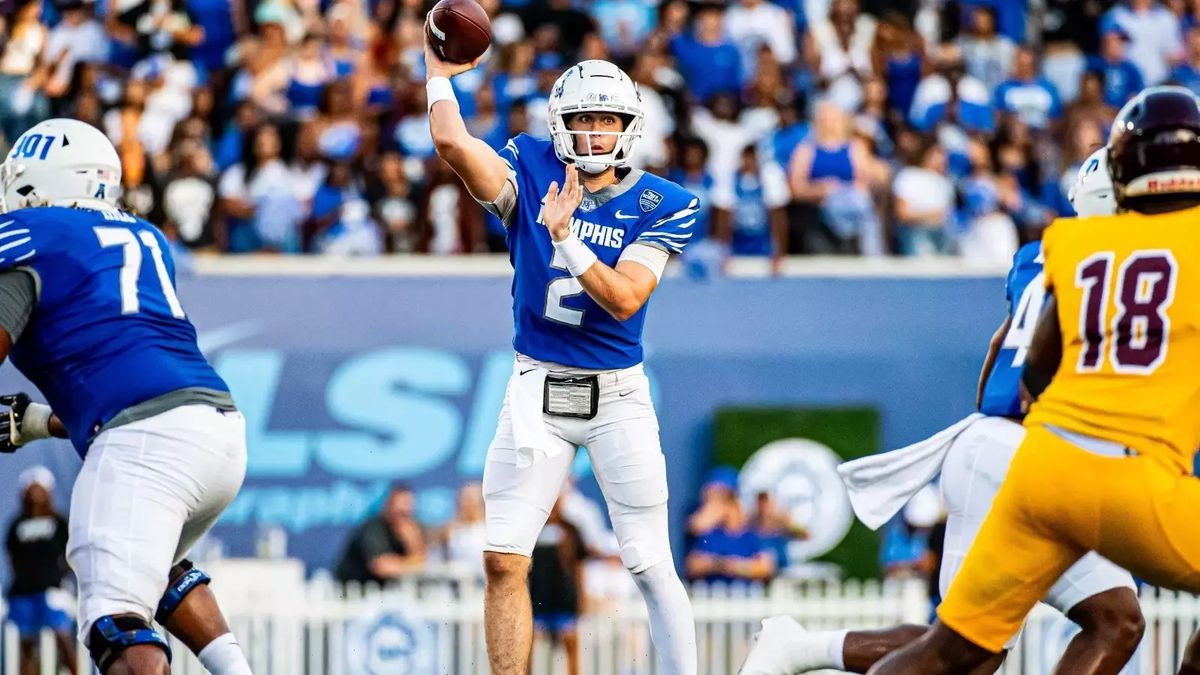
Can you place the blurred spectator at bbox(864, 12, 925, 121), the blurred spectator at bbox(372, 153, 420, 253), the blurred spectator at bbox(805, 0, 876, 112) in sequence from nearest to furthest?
the blurred spectator at bbox(372, 153, 420, 253)
the blurred spectator at bbox(805, 0, 876, 112)
the blurred spectator at bbox(864, 12, 925, 121)

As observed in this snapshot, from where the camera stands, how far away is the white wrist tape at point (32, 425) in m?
6.55

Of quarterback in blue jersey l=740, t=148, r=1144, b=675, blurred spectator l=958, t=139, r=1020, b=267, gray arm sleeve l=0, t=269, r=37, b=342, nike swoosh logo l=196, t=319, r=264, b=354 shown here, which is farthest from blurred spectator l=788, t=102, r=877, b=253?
gray arm sleeve l=0, t=269, r=37, b=342

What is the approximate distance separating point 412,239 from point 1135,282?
8.94 metres

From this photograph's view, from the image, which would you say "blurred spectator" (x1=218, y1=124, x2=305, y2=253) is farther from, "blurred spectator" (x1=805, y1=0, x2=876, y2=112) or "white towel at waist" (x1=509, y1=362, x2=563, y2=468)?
"white towel at waist" (x1=509, y1=362, x2=563, y2=468)

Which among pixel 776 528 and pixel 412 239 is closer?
pixel 776 528

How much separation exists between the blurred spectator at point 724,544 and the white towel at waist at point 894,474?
5366 millimetres

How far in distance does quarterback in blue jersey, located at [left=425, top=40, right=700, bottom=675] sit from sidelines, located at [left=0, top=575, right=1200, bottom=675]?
13.1ft

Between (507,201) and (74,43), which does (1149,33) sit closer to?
(74,43)

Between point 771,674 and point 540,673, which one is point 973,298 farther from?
point 771,674

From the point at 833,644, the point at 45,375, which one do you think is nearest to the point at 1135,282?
the point at 833,644

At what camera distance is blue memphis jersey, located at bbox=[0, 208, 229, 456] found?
600 centimetres

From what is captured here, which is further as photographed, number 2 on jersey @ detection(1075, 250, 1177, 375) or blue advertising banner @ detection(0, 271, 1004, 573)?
blue advertising banner @ detection(0, 271, 1004, 573)

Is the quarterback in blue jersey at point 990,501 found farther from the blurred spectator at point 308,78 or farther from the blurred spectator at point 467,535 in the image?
the blurred spectator at point 308,78

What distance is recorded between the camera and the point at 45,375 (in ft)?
20.1
